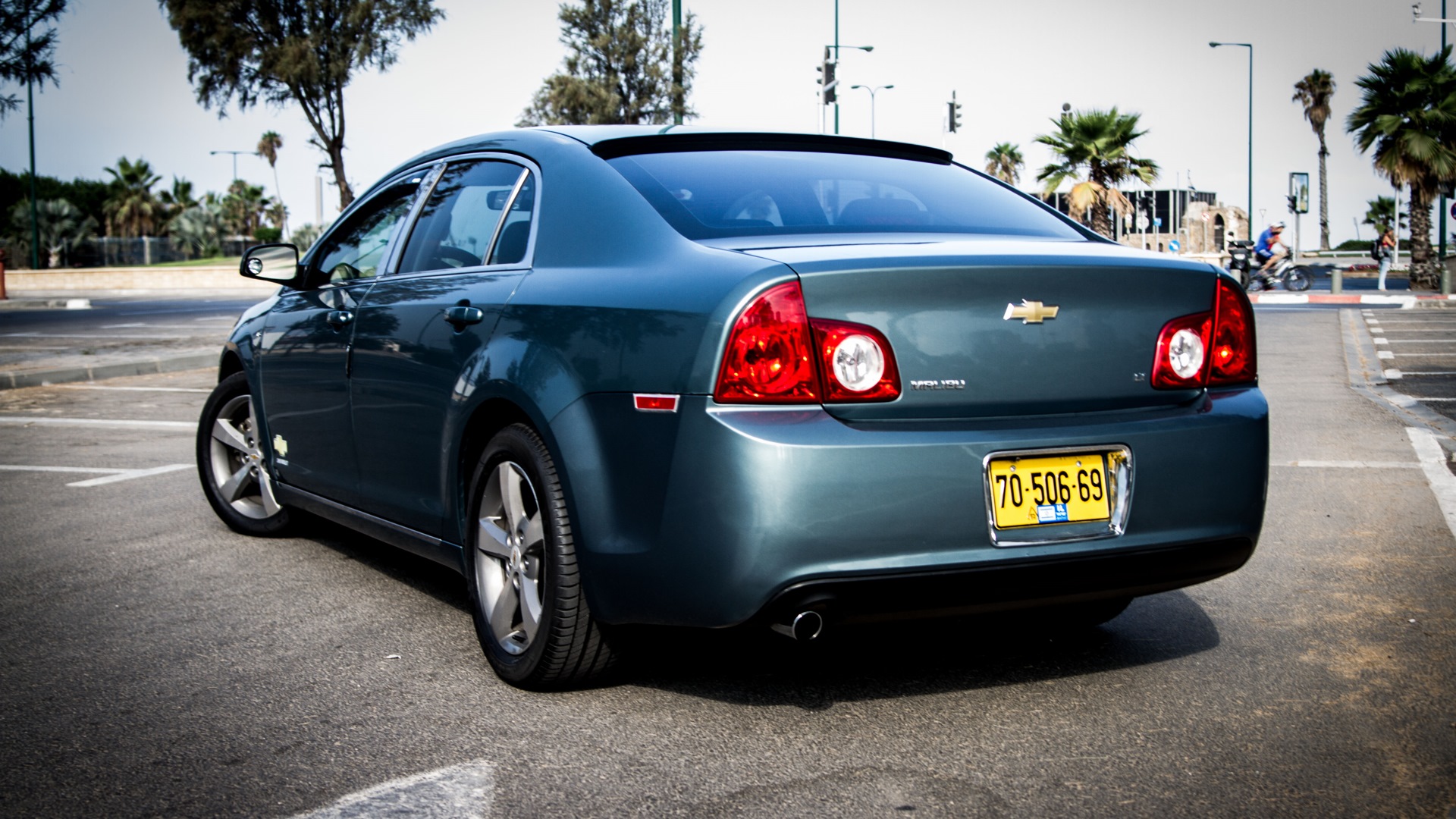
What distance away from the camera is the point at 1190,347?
342cm

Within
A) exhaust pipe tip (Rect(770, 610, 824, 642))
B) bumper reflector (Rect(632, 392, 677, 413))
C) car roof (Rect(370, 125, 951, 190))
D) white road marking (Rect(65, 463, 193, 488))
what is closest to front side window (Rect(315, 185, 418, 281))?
car roof (Rect(370, 125, 951, 190))

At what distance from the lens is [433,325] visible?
3.98 meters

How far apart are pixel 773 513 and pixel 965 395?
0.56 m

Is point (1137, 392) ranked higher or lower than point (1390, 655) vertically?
higher

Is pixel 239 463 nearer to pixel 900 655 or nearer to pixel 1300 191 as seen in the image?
pixel 900 655

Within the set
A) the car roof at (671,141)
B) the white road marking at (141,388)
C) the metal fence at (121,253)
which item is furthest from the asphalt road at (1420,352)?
the metal fence at (121,253)

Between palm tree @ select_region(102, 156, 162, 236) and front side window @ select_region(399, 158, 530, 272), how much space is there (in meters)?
89.9

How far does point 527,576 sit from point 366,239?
190 cm

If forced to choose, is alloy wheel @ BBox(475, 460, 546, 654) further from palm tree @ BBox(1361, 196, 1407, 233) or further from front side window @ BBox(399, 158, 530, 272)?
palm tree @ BBox(1361, 196, 1407, 233)

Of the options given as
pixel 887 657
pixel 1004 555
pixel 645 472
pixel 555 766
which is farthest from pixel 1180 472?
pixel 555 766

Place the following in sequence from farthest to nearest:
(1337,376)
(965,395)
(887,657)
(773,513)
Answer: (1337,376) < (887,657) < (965,395) < (773,513)

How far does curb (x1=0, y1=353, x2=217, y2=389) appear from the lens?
12539mm

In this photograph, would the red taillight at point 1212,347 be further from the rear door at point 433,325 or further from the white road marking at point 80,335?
the white road marking at point 80,335

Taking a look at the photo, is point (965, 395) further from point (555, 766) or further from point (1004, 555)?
point (555, 766)
